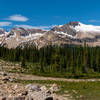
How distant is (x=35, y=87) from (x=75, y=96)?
18.5 ft

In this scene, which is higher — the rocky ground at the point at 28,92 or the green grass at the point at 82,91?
the rocky ground at the point at 28,92

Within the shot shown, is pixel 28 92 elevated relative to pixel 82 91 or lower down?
elevated

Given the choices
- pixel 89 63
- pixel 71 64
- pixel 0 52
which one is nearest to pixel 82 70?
pixel 71 64

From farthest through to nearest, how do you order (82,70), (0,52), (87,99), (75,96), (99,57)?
1. (0,52)
2. (99,57)
3. (82,70)
4. (75,96)
5. (87,99)

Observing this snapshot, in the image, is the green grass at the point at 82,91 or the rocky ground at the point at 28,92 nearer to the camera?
the rocky ground at the point at 28,92

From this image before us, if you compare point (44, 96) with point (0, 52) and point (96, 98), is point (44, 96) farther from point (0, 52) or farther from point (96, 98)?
point (0, 52)

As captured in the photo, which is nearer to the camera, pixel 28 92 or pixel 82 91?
pixel 28 92

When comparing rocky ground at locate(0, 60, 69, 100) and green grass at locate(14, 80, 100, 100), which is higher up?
rocky ground at locate(0, 60, 69, 100)

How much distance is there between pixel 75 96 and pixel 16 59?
99616mm

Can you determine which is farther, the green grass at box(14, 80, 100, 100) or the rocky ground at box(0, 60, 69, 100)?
the green grass at box(14, 80, 100, 100)

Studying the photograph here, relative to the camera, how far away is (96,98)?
23.7 metres

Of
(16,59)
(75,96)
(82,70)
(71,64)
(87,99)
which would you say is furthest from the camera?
(16,59)

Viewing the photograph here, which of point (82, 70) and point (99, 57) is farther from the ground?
point (99, 57)

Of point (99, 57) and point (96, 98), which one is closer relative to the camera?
point (96, 98)
